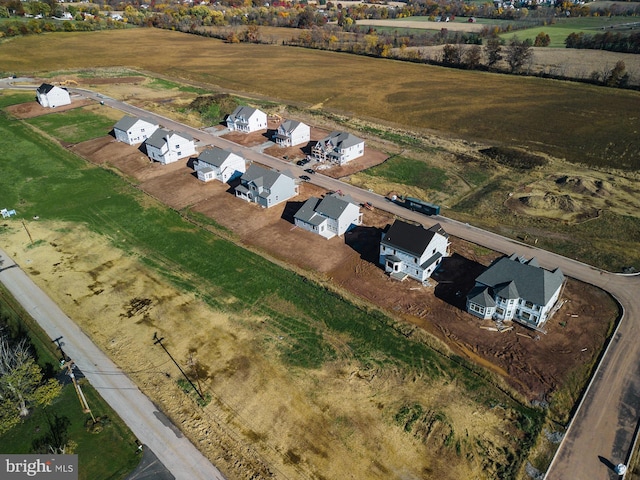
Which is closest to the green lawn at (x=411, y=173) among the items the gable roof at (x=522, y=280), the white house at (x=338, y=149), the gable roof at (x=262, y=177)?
the white house at (x=338, y=149)

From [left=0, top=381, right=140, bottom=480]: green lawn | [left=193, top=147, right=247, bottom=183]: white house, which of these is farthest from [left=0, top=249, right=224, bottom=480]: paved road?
[left=193, top=147, right=247, bottom=183]: white house

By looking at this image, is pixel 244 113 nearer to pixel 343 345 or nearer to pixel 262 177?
pixel 262 177

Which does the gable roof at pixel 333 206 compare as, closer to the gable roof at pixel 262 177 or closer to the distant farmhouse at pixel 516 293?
the gable roof at pixel 262 177

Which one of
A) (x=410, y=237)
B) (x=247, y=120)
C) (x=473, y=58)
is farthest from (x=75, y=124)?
(x=473, y=58)

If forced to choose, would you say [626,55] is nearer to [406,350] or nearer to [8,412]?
[406,350]

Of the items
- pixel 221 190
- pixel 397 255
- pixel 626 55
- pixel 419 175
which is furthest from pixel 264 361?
pixel 626 55
